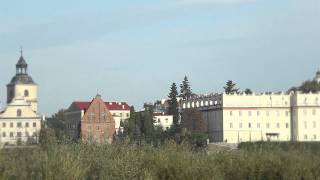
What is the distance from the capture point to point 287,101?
138 metres

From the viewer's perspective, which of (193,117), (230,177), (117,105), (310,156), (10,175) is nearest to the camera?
(10,175)

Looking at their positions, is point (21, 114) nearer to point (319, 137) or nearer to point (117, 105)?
point (117, 105)

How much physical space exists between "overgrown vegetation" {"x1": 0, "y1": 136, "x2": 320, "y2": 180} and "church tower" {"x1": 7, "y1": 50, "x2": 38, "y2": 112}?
425 ft

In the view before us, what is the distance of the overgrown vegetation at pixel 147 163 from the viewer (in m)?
22.5

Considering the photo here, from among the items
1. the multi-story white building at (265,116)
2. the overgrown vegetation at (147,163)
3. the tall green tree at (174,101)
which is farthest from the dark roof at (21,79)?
the overgrown vegetation at (147,163)

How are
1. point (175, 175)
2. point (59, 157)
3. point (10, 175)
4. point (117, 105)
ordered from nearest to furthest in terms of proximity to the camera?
1. point (10, 175)
2. point (59, 157)
3. point (175, 175)
4. point (117, 105)

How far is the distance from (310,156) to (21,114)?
116m

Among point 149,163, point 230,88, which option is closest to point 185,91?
point 230,88

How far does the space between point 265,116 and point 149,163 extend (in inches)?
4316

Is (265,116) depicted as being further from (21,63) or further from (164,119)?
(21,63)

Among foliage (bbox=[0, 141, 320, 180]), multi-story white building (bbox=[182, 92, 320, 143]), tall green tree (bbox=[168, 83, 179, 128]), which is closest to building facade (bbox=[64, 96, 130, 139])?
tall green tree (bbox=[168, 83, 179, 128])

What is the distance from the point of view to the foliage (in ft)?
73.7

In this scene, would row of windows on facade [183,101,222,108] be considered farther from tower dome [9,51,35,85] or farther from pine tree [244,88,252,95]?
tower dome [9,51,35,85]

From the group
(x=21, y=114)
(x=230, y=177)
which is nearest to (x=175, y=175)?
(x=230, y=177)
